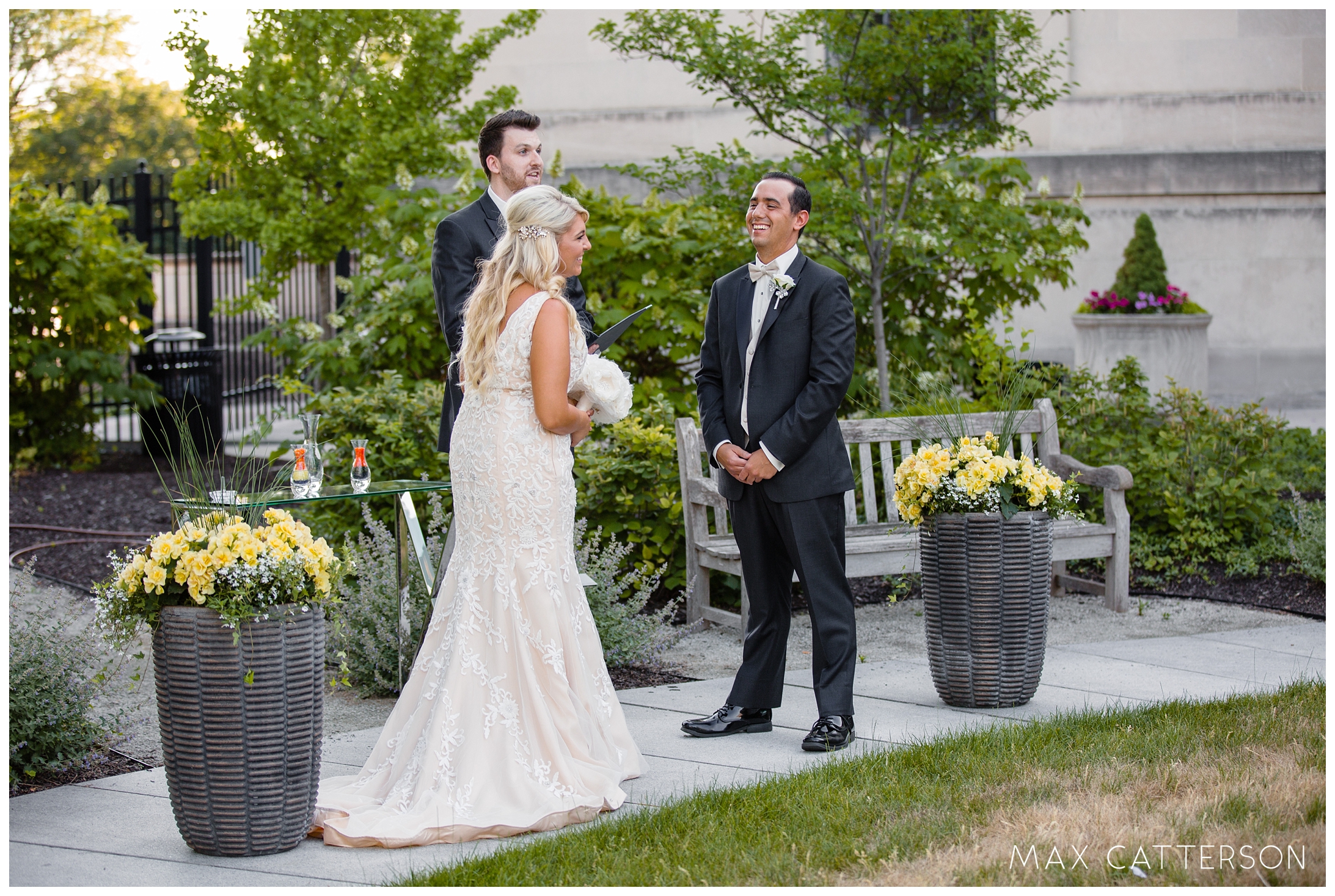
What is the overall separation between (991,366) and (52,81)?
1294 inches

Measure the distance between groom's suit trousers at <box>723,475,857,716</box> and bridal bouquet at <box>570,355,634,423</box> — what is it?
763 mm

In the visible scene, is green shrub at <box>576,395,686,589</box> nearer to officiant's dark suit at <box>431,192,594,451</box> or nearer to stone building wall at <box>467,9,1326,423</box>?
officiant's dark suit at <box>431,192,594,451</box>

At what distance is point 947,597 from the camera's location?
532 cm

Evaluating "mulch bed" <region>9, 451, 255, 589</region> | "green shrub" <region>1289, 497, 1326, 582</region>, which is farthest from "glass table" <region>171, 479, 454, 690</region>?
"green shrub" <region>1289, 497, 1326, 582</region>

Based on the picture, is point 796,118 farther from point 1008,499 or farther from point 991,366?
point 1008,499

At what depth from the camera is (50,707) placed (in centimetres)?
463

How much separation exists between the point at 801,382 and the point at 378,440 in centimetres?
331

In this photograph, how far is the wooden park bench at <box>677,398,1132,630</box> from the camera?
672 centimetres

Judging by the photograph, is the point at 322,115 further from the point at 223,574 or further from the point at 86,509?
the point at 223,574

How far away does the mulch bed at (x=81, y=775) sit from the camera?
4.50m

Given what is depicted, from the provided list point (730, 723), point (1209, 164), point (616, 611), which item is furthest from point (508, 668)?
point (1209, 164)

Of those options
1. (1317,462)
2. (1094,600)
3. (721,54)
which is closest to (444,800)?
(1094,600)

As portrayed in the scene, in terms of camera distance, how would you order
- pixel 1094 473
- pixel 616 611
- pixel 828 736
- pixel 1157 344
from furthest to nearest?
1. pixel 1157 344
2. pixel 1094 473
3. pixel 616 611
4. pixel 828 736

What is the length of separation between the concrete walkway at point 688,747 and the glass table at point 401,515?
0.60 meters
